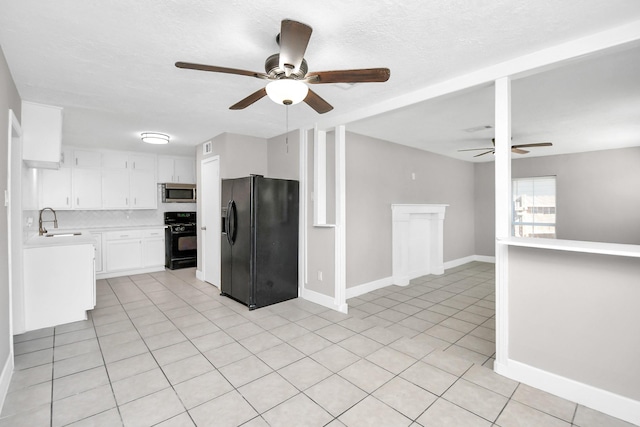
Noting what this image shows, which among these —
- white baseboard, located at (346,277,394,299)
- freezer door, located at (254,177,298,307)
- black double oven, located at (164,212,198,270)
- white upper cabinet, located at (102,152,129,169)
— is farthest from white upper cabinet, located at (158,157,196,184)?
white baseboard, located at (346,277,394,299)

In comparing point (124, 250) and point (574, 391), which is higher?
point (124, 250)

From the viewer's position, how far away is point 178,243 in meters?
5.94

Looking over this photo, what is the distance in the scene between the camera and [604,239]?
5.61 meters

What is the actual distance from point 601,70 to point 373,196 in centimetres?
280

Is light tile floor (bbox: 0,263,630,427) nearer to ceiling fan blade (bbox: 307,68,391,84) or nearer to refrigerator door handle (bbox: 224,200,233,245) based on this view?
refrigerator door handle (bbox: 224,200,233,245)

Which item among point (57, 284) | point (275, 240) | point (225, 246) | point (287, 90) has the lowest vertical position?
point (57, 284)

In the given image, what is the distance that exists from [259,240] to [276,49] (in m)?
2.34

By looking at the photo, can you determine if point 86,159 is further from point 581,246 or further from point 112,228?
point 581,246

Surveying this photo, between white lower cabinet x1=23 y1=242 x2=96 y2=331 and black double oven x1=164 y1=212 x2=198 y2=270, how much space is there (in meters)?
2.45

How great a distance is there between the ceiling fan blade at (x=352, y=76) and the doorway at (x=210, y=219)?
3139 mm

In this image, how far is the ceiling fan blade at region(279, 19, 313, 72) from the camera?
1.47 metres

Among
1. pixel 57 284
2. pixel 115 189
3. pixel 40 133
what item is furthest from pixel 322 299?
pixel 115 189

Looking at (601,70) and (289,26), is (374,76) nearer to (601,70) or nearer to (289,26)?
(289,26)

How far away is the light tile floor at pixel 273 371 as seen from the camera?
1871 mm
